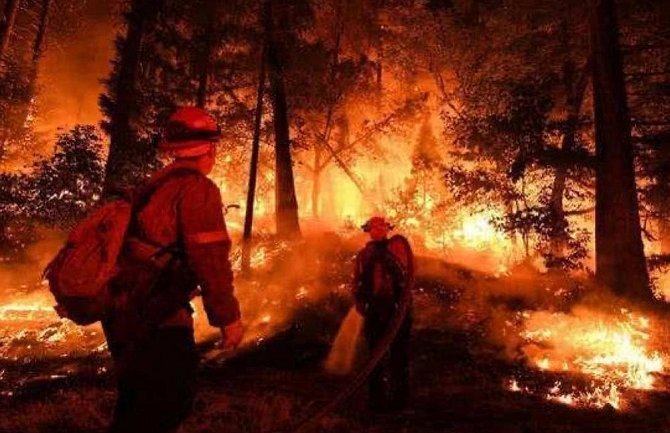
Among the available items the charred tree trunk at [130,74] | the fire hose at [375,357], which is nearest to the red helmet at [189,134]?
the fire hose at [375,357]

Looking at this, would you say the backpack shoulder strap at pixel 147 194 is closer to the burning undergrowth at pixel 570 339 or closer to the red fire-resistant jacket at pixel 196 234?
the red fire-resistant jacket at pixel 196 234

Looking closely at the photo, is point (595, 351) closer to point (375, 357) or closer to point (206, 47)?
point (375, 357)

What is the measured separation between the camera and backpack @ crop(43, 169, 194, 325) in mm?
2990

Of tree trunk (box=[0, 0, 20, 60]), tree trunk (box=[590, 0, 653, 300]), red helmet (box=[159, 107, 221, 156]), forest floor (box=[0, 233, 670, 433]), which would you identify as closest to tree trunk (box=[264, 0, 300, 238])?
forest floor (box=[0, 233, 670, 433])

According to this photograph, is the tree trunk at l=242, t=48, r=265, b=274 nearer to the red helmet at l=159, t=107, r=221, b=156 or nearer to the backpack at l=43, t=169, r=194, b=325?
the red helmet at l=159, t=107, r=221, b=156

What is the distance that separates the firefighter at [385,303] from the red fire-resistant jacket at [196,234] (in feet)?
12.3

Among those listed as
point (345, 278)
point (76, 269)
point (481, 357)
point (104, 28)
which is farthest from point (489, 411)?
point (104, 28)

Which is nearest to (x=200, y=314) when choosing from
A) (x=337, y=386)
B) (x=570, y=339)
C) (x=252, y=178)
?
(x=252, y=178)

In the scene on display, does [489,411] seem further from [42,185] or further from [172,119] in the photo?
[42,185]

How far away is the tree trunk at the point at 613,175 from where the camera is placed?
12922 mm

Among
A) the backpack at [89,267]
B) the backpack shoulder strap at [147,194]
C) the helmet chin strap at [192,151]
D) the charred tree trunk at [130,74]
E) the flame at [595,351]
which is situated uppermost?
the charred tree trunk at [130,74]

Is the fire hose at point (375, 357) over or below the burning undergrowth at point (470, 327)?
over

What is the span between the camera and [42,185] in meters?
18.0

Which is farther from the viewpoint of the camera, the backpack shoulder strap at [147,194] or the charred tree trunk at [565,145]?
the charred tree trunk at [565,145]
